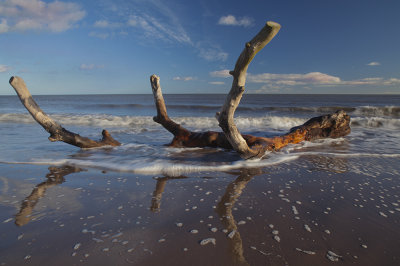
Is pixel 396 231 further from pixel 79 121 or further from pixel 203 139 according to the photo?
pixel 79 121

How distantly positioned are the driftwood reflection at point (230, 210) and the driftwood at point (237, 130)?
67 cm

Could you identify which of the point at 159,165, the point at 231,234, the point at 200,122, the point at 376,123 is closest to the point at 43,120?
the point at 159,165

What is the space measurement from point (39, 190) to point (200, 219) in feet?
7.41

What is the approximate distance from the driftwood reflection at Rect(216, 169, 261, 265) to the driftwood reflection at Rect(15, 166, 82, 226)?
1.95 metres

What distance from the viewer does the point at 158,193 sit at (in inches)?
116

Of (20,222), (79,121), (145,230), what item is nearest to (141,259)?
(145,230)

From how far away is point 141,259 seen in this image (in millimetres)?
1703

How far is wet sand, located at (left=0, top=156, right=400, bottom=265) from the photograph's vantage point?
5.76 feet

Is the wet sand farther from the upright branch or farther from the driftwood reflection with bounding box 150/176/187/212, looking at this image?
the upright branch

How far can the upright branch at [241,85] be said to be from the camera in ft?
9.20

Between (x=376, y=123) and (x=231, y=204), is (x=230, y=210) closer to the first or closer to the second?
(x=231, y=204)

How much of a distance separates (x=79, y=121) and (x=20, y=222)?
1192 centimetres

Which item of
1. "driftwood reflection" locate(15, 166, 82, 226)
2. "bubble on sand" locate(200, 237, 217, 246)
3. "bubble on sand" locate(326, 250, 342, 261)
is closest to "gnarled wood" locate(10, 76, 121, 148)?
"driftwood reflection" locate(15, 166, 82, 226)

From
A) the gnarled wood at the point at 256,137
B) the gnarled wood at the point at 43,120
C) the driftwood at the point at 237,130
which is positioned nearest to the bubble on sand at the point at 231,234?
the driftwood at the point at 237,130
